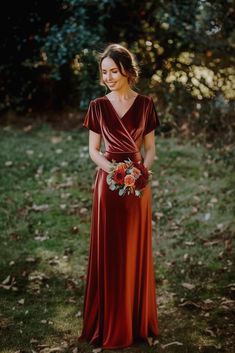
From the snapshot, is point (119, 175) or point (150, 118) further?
point (150, 118)

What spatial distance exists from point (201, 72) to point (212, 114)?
921 mm

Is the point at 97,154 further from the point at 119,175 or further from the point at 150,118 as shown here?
the point at 150,118

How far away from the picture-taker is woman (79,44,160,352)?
3840mm

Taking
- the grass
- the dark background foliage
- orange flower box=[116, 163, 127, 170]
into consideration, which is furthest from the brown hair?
the dark background foliage

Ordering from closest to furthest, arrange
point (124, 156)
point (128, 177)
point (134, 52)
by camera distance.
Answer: point (128, 177), point (124, 156), point (134, 52)

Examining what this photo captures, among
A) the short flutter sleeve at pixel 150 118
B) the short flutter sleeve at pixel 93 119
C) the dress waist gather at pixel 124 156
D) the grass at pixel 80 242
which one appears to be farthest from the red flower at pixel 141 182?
the grass at pixel 80 242

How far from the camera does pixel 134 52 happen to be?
740cm

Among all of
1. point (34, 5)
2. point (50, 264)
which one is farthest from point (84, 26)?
point (50, 264)

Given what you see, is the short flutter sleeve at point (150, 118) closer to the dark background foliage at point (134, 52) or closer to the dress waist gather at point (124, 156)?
the dress waist gather at point (124, 156)

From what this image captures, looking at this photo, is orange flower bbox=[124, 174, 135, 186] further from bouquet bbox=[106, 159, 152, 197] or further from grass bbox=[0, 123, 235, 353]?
grass bbox=[0, 123, 235, 353]

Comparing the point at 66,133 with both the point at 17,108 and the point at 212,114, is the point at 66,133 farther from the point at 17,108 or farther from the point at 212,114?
the point at 212,114

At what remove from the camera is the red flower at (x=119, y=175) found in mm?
3658

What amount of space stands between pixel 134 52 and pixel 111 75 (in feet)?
12.5

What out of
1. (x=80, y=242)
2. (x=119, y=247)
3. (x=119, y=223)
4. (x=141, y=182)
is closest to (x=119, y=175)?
Answer: (x=141, y=182)
